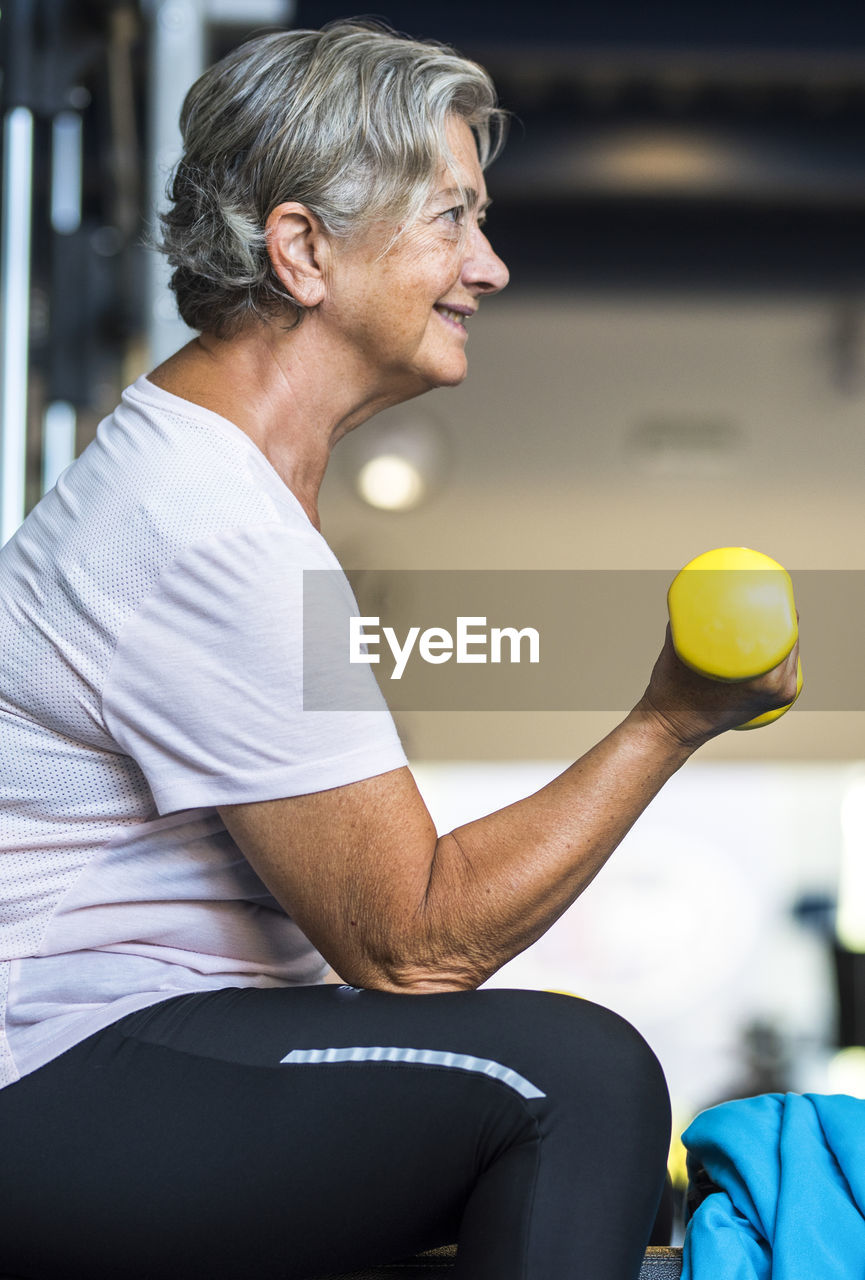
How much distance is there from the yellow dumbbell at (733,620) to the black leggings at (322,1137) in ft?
0.80

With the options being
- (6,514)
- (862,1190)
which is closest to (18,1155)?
(862,1190)

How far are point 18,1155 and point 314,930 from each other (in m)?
0.23

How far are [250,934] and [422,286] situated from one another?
0.53 metres

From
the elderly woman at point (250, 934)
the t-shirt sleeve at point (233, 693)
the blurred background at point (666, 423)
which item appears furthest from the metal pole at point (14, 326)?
the t-shirt sleeve at point (233, 693)

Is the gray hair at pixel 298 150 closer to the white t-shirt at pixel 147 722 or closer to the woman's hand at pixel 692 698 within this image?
the white t-shirt at pixel 147 722

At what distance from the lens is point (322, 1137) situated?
2.66ft

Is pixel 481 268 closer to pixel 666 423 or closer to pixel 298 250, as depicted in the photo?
pixel 298 250

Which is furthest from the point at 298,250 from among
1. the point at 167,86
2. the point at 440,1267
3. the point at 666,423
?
the point at 666,423

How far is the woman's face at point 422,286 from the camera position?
1.07m

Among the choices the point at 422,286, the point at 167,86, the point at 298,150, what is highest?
the point at 167,86

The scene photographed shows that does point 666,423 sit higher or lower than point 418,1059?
higher

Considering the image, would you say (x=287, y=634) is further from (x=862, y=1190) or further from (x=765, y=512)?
(x=765, y=512)

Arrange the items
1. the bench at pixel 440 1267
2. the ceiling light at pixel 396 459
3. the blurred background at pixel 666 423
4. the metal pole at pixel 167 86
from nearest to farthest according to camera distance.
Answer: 1. the bench at pixel 440 1267
2. the metal pole at pixel 167 86
3. the blurred background at pixel 666 423
4. the ceiling light at pixel 396 459

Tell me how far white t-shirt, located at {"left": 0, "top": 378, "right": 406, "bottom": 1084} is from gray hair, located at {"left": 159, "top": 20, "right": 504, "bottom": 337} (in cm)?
17
